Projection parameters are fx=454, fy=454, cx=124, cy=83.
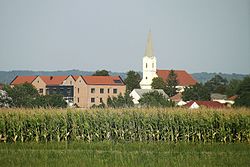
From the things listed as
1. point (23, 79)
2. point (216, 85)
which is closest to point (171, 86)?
point (216, 85)

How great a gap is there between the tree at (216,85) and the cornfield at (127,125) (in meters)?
105

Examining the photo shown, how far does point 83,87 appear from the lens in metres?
108

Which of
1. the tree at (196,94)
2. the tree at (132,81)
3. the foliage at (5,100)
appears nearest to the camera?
the foliage at (5,100)

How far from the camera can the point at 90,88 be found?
10775 centimetres

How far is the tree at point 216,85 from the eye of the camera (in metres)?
133

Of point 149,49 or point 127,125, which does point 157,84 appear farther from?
point 127,125

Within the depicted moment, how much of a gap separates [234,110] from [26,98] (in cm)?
5186

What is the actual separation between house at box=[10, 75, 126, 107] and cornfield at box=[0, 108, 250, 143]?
77.2m

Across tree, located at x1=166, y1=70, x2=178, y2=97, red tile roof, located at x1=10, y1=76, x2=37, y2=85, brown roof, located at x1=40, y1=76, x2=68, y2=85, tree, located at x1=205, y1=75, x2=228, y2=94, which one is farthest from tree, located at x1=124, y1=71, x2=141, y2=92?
red tile roof, located at x1=10, y1=76, x2=37, y2=85

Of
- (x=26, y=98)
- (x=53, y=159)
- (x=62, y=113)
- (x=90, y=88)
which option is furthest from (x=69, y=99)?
(x=53, y=159)

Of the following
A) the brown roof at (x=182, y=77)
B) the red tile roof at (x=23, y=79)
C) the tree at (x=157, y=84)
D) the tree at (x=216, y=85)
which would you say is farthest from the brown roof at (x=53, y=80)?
the brown roof at (x=182, y=77)

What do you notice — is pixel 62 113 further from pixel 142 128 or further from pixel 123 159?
pixel 123 159

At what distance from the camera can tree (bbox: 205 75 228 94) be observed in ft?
435

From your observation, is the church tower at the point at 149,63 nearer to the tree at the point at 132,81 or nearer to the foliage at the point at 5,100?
the tree at the point at 132,81
